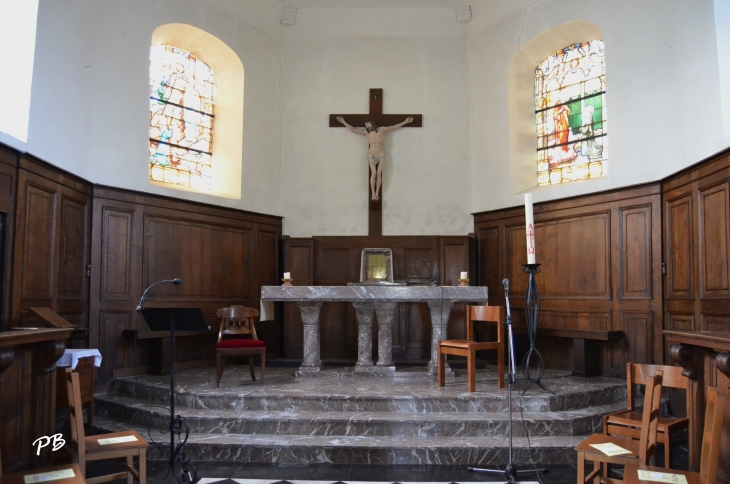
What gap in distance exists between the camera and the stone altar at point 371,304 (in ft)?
22.4

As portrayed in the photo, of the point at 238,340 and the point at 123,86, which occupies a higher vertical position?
the point at 123,86

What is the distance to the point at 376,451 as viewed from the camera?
16.5 ft

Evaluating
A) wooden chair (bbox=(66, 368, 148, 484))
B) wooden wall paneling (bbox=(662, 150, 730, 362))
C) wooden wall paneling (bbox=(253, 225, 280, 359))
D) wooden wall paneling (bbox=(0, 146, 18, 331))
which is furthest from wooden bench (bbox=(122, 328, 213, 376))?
wooden wall paneling (bbox=(662, 150, 730, 362))

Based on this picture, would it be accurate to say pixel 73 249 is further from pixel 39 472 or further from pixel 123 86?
pixel 39 472

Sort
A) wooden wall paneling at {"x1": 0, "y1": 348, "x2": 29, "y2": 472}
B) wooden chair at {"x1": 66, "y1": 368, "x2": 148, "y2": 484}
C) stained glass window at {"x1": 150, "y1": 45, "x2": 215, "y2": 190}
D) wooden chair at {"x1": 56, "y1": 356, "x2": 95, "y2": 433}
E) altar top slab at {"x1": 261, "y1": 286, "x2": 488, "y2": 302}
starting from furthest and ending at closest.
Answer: stained glass window at {"x1": 150, "y1": 45, "x2": 215, "y2": 190}
altar top slab at {"x1": 261, "y1": 286, "x2": 488, "y2": 302}
wooden chair at {"x1": 56, "y1": 356, "x2": 95, "y2": 433}
wooden wall paneling at {"x1": 0, "y1": 348, "x2": 29, "y2": 472}
wooden chair at {"x1": 66, "y1": 368, "x2": 148, "y2": 484}

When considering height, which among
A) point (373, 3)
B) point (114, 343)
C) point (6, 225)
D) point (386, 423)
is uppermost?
point (373, 3)

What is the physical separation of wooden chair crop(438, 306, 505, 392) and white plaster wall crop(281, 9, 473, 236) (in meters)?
2.90

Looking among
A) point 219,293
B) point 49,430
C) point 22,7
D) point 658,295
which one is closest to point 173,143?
point 219,293

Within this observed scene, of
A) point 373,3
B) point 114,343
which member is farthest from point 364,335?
point 373,3

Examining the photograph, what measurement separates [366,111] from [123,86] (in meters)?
3.66

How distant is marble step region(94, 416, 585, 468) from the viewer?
197 inches

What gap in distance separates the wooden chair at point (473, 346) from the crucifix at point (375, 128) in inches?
120

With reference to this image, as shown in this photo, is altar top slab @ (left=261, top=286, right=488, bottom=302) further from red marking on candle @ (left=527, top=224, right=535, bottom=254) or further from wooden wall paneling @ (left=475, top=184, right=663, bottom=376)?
red marking on candle @ (left=527, top=224, right=535, bottom=254)

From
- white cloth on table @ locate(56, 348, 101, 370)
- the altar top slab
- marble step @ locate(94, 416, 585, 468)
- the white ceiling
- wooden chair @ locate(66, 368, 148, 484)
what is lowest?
marble step @ locate(94, 416, 585, 468)
